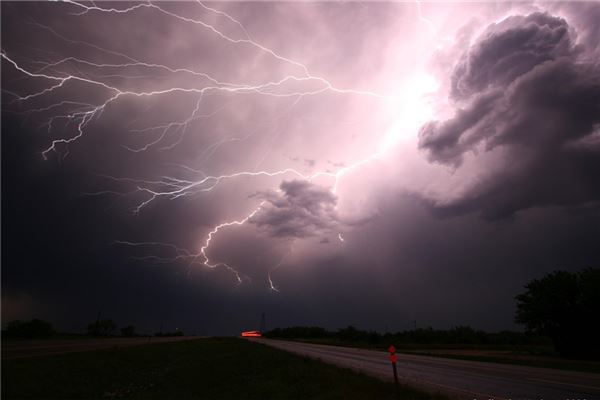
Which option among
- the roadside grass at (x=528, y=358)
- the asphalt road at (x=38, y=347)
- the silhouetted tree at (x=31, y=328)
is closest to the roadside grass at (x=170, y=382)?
the asphalt road at (x=38, y=347)

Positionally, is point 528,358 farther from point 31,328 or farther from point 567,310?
point 31,328

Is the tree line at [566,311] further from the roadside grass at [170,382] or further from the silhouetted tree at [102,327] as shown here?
the silhouetted tree at [102,327]

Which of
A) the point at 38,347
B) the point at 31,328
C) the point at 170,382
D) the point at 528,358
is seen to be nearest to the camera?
the point at 170,382

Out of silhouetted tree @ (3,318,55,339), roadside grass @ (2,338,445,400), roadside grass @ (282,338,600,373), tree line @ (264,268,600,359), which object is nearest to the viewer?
roadside grass @ (2,338,445,400)

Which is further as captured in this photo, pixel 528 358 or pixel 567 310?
pixel 567 310

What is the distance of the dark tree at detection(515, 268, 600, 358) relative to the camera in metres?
30.1

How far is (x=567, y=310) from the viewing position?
104 ft

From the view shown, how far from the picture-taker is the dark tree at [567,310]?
1184 inches

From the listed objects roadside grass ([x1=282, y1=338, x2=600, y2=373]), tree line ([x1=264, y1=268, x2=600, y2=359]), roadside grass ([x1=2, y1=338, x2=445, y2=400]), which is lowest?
roadside grass ([x1=2, y1=338, x2=445, y2=400])

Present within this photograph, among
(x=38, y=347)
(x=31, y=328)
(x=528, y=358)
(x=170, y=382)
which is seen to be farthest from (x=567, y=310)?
(x=31, y=328)

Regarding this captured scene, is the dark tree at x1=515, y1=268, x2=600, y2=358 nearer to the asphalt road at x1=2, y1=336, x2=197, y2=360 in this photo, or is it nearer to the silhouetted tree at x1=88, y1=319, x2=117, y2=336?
the asphalt road at x1=2, y1=336, x2=197, y2=360

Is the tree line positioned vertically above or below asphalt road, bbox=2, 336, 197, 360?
above

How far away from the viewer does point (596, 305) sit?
3012cm

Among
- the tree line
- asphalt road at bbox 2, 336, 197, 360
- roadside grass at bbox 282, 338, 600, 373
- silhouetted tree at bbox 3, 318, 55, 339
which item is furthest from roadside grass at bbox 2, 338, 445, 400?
silhouetted tree at bbox 3, 318, 55, 339
